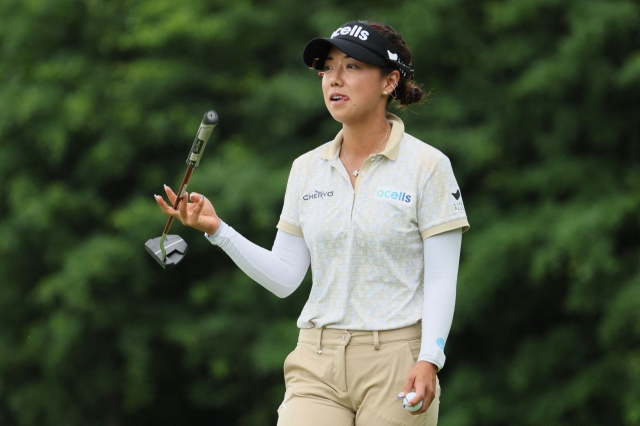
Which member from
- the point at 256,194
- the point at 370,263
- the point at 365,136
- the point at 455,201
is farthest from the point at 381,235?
the point at 256,194

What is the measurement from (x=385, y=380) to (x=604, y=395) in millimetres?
4762

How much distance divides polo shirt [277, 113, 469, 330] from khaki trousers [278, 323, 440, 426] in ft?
0.11

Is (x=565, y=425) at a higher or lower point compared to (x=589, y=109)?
lower

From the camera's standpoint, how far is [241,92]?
7875mm

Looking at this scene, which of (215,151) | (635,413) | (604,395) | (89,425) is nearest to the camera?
(635,413)

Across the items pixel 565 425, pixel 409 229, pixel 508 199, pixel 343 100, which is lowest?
pixel 565 425

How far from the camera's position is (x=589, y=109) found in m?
6.88

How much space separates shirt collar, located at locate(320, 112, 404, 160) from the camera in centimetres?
250

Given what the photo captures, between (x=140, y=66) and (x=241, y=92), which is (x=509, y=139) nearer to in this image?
(x=241, y=92)

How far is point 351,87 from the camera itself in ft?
8.33

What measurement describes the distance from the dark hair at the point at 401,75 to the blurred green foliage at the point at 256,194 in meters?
3.89

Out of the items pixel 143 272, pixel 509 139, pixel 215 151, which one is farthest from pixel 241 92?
pixel 509 139

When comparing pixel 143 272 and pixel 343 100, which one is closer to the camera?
pixel 343 100

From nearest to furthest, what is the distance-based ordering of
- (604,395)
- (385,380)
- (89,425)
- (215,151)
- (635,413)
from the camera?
1. (385,380)
2. (635,413)
3. (604,395)
4. (215,151)
5. (89,425)
